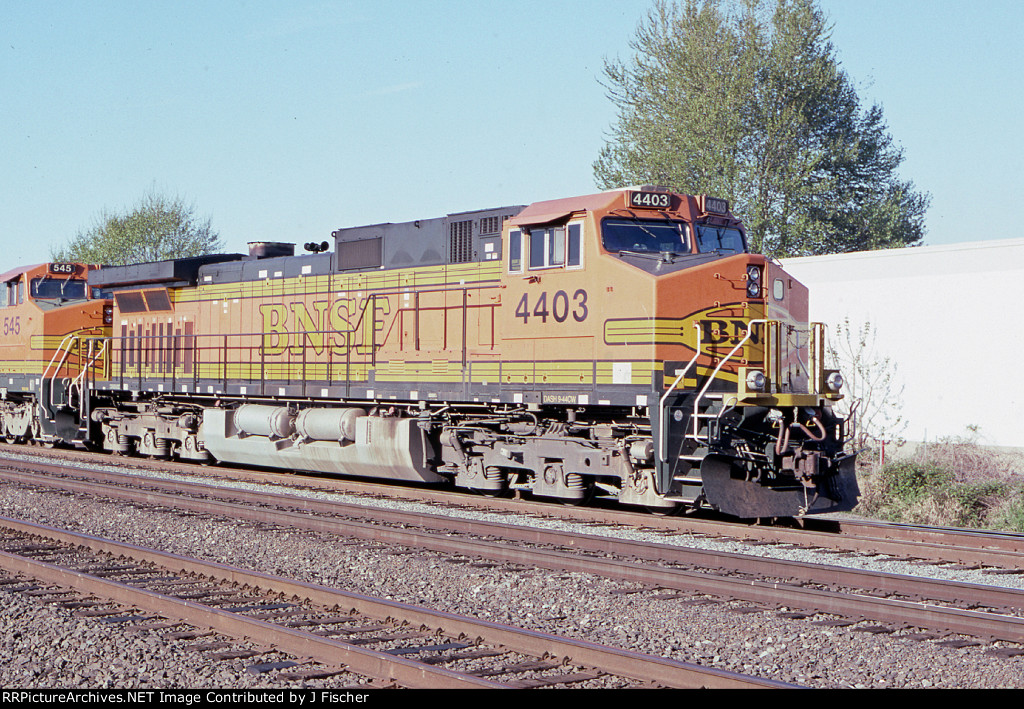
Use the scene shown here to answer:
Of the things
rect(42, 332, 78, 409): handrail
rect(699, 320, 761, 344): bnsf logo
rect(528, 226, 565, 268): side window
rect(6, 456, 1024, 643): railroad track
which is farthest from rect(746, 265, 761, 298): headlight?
rect(42, 332, 78, 409): handrail

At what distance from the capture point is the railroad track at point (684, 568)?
634cm

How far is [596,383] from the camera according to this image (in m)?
10.7

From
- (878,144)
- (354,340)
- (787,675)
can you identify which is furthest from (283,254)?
(878,144)

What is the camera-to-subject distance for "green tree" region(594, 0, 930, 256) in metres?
33.0

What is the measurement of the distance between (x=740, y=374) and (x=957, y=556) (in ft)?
8.48

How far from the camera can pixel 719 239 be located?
36.5 feet

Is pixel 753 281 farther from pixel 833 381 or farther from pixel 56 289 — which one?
pixel 56 289

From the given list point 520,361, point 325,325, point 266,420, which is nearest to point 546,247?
point 520,361

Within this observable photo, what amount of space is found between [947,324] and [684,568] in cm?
1501

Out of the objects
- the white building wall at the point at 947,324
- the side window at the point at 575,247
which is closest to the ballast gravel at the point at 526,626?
the side window at the point at 575,247

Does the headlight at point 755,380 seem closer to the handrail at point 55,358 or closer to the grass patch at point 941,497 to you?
the grass patch at point 941,497

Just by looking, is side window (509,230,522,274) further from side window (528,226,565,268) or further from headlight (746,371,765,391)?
headlight (746,371,765,391)

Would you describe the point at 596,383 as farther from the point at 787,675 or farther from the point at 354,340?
the point at 787,675

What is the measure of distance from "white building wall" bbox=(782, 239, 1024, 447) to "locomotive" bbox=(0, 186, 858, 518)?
9.47 metres
